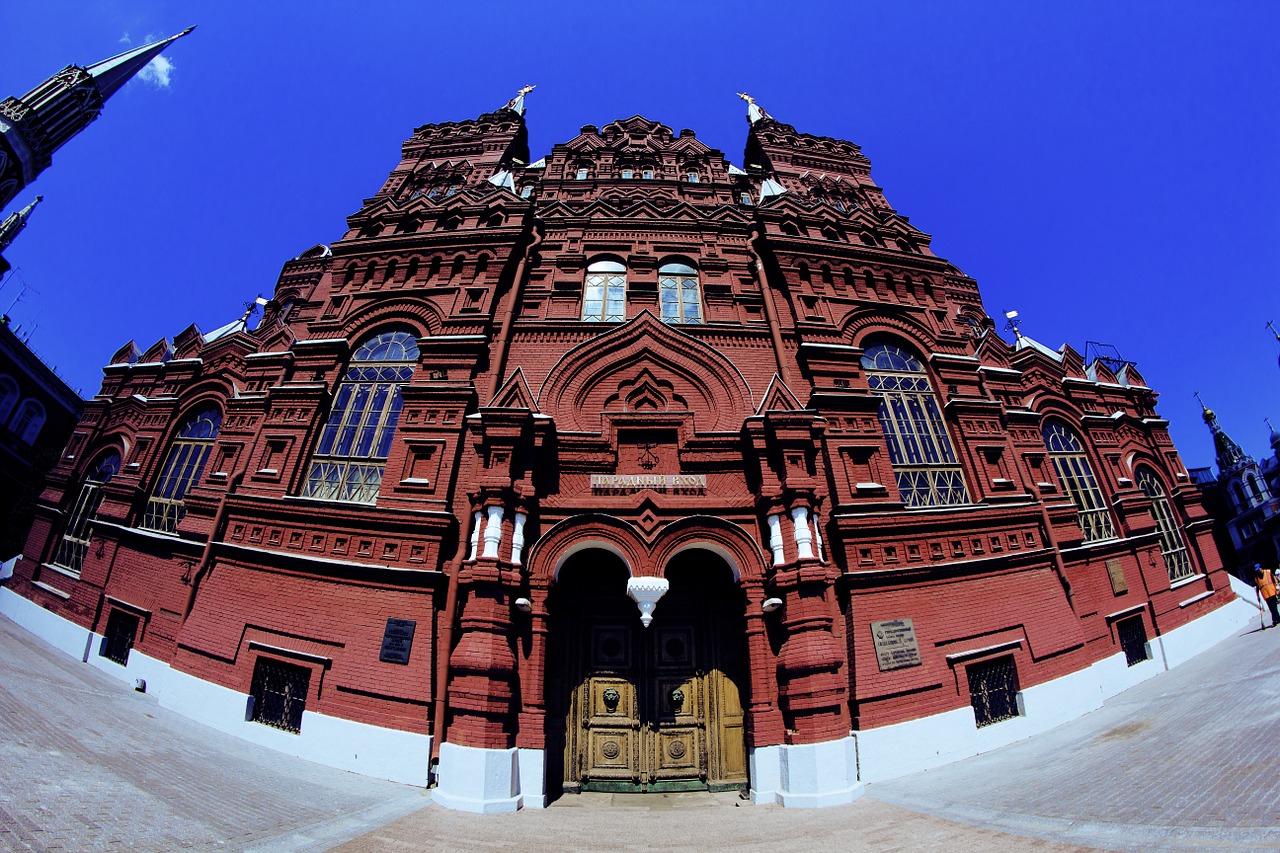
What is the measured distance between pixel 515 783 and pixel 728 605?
4.82m

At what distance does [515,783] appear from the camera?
25.6 ft

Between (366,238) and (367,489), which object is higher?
(366,238)

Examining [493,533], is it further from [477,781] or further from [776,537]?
[776,537]

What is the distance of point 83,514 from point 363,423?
33.5ft

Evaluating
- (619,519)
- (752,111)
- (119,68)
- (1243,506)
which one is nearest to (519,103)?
(752,111)

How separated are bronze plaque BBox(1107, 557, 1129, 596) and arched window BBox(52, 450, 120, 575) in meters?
27.1

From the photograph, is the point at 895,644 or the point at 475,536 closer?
the point at 475,536

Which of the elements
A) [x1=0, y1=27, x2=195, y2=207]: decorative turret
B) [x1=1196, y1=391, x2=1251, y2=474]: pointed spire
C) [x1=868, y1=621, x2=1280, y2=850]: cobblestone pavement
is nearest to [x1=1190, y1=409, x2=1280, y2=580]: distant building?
[x1=1196, y1=391, x2=1251, y2=474]: pointed spire

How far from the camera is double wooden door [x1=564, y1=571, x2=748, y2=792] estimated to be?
8.90 metres

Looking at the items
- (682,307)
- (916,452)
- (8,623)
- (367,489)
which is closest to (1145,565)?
(916,452)

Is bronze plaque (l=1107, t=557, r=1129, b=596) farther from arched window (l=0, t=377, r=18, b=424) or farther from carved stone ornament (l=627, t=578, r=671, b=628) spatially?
arched window (l=0, t=377, r=18, b=424)

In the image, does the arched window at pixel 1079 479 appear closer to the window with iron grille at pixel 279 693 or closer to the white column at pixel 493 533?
the white column at pixel 493 533

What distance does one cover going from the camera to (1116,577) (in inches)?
501

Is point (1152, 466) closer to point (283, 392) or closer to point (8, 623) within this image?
point (283, 392)
